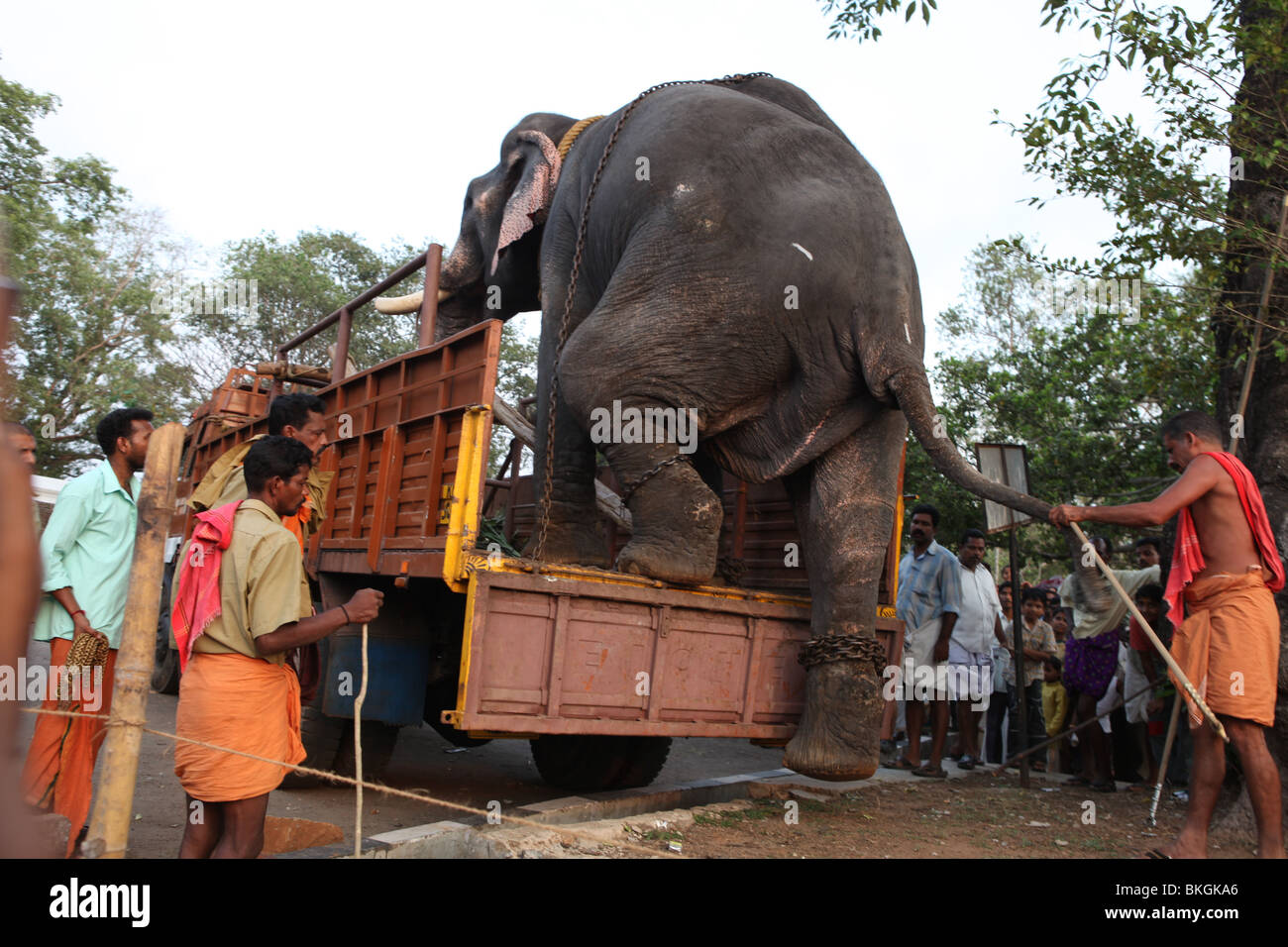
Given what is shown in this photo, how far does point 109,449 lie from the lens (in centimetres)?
425

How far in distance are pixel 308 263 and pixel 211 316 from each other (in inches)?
99.4

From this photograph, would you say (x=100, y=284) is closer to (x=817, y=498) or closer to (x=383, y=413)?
(x=383, y=413)

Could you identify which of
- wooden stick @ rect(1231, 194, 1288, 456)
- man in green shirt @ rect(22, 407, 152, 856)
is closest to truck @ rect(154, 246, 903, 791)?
man in green shirt @ rect(22, 407, 152, 856)

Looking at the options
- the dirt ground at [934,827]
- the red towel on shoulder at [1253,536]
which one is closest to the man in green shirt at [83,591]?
the dirt ground at [934,827]

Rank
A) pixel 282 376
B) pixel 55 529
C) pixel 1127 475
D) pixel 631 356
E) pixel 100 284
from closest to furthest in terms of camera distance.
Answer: pixel 55 529
pixel 631 356
pixel 282 376
pixel 1127 475
pixel 100 284

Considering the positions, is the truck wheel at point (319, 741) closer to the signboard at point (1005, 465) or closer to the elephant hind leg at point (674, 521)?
the elephant hind leg at point (674, 521)

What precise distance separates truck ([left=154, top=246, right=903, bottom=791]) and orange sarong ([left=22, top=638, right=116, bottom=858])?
1.17 meters

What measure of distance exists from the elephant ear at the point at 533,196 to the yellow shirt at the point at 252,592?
357 centimetres

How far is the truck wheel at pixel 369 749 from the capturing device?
529cm

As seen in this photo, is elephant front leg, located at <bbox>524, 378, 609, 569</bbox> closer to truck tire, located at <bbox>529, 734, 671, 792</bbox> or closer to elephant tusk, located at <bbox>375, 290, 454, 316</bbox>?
truck tire, located at <bbox>529, 734, 671, 792</bbox>

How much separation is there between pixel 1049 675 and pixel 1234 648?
4.51 meters

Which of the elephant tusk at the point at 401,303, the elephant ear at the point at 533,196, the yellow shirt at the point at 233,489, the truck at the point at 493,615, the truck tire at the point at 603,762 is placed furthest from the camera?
the elephant tusk at the point at 401,303

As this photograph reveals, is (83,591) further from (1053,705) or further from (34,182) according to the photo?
(34,182)

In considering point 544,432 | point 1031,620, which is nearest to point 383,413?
point 544,432
